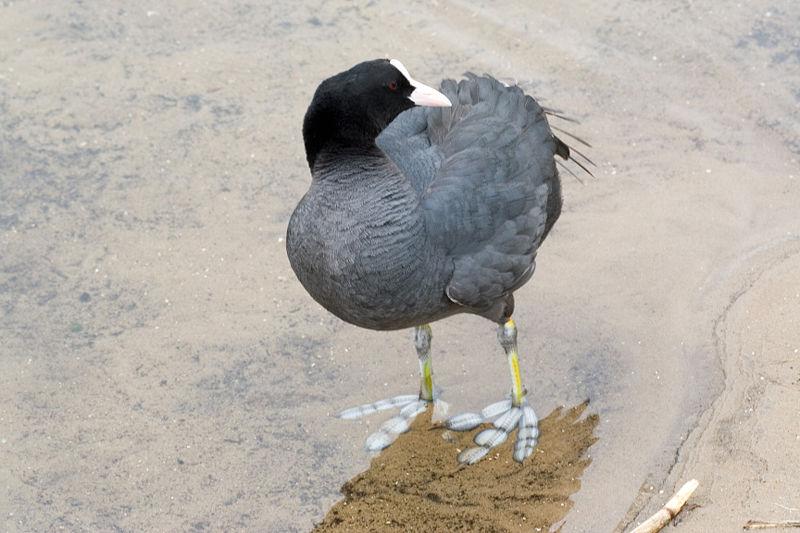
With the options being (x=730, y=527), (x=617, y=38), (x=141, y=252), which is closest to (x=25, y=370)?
(x=141, y=252)

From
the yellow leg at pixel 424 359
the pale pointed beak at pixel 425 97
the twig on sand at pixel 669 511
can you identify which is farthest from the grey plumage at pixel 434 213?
the twig on sand at pixel 669 511

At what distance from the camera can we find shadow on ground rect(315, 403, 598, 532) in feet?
17.3

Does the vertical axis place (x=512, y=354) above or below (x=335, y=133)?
below

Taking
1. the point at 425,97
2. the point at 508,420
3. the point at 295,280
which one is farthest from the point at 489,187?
the point at 295,280

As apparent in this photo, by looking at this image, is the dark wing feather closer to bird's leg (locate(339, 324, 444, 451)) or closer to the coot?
the coot

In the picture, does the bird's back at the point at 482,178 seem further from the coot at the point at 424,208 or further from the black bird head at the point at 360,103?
the black bird head at the point at 360,103

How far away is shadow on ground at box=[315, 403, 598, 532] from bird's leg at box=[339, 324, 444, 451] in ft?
0.17

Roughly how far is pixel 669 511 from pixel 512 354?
1.16m

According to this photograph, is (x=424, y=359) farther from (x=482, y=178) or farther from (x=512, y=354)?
(x=482, y=178)

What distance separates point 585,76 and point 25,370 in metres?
4.21

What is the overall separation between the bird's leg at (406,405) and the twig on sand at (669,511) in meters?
1.37

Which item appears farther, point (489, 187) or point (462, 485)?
point (462, 485)

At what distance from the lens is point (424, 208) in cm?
498

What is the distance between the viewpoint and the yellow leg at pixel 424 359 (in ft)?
19.0
